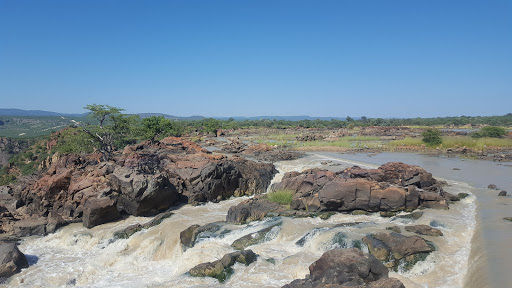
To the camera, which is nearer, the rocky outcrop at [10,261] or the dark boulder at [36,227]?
the rocky outcrop at [10,261]

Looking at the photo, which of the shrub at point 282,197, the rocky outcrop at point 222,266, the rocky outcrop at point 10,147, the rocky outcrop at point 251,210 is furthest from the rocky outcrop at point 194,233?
the rocky outcrop at point 10,147

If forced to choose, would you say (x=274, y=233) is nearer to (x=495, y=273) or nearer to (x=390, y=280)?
(x=390, y=280)

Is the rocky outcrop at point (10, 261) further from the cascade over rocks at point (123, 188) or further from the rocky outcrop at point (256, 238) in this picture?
the rocky outcrop at point (256, 238)

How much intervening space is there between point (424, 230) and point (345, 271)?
21.1 ft

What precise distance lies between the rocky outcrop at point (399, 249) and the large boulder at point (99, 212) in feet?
49.1

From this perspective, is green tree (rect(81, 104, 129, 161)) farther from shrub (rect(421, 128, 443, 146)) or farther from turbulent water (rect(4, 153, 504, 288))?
shrub (rect(421, 128, 443, 146))

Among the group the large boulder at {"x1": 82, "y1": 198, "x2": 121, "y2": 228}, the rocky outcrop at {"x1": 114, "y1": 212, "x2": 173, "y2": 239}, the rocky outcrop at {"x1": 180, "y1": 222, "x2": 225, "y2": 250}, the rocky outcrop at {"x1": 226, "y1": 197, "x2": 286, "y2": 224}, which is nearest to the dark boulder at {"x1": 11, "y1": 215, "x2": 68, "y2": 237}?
the large boulder at {"x1": 82, "y1": 198, "x2": 121, "y2": 228}

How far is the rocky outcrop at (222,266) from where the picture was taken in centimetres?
1271

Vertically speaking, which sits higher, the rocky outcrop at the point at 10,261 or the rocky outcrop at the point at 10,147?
the rocky outcrop at the point at 10,261

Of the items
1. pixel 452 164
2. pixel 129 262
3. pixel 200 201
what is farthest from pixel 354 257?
pixel 452 164

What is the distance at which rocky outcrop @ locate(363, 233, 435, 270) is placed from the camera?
40.5 ft

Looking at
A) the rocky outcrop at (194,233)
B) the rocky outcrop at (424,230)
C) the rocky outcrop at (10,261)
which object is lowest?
the rocky outcrop at (10,261)

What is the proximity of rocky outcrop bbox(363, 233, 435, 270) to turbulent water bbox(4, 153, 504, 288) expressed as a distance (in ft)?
0.93

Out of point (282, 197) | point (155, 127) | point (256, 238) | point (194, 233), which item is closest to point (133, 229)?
point (194, 233)
